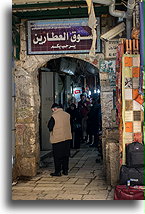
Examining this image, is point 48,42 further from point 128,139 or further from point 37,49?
point 128,139

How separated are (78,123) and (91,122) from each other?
0.42 metres

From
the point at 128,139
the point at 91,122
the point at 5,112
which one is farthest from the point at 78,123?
the point at 5,112

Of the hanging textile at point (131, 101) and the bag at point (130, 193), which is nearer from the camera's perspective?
the bag at point (130, 193)

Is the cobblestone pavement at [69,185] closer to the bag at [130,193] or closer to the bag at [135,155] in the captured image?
the bag at [130,193]

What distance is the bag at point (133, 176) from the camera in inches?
183

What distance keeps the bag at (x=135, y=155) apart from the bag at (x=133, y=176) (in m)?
0.09

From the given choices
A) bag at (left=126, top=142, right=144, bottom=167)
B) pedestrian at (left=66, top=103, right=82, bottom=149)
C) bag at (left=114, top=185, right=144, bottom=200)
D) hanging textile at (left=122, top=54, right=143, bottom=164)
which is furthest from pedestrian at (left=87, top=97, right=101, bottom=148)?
bag at (left=114, top=185, right=144, bottom=200)

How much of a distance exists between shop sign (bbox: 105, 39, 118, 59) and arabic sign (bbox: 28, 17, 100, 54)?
19cm

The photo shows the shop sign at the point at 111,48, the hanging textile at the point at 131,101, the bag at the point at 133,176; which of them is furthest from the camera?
the shop sign at the point at 111,48

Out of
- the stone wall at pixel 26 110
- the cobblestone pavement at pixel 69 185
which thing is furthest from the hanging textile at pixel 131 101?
the stone wall at pixel 26 110

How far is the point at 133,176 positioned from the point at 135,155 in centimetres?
32

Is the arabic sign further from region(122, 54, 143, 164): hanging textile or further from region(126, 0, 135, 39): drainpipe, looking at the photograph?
region(122, 54, 143, 164): hanging textile

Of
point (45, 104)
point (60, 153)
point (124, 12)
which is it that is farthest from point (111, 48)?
point (45, 104)

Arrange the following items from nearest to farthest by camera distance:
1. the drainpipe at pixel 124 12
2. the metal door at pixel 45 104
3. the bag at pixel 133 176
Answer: the bag at pixel 133 176 < the drainpipe at pixel 124 12 < the metal door at pixel 45 104
